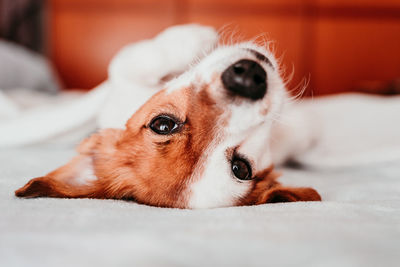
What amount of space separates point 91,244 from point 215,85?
52 cm

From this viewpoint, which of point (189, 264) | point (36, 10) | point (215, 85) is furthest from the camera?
point (36, 10)

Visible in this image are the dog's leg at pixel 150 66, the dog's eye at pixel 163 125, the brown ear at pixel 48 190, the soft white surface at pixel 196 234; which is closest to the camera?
the soft white surface at pixel 196 234

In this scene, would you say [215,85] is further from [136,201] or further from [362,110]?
[362,110]

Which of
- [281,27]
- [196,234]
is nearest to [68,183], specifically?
[196,234]

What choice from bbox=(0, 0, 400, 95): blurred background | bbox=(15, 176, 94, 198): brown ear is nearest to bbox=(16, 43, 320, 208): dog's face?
bbox=(15, 176, 94, 198): brown ear

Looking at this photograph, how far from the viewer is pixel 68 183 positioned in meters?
1.00

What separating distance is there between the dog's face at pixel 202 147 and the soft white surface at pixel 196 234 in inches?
3.7

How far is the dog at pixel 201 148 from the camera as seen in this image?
942 millimetres

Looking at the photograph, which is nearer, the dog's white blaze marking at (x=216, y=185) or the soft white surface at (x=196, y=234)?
the soft white surface at (x=196, y=234)

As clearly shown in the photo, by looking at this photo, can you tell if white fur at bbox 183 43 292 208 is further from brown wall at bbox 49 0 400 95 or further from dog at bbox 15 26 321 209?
brown wall at bbox 49 0 400 95

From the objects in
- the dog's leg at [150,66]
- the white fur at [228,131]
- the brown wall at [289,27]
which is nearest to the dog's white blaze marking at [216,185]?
the white fur at [228,131]

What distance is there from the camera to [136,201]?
1.00 meters

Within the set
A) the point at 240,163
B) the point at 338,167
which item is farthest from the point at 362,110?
the point at 240,163

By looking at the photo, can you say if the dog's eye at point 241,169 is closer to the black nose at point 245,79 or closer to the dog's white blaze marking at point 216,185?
the dog's white blaze marking at point 216,185
